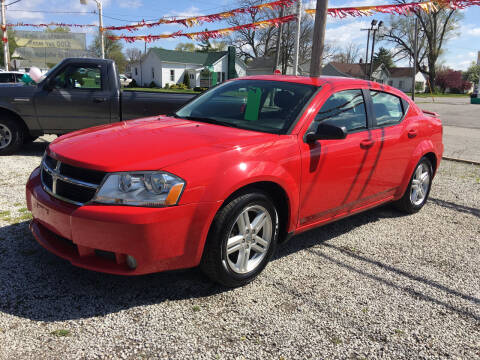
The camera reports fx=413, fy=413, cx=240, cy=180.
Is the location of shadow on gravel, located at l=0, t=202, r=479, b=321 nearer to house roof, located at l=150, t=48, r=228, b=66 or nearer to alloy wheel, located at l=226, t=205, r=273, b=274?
alloy wheel, located at l=226, t=205, r=273, b=274

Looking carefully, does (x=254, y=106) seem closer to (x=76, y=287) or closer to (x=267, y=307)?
(x=267, y=307)

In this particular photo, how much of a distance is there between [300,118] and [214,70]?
5735 cm

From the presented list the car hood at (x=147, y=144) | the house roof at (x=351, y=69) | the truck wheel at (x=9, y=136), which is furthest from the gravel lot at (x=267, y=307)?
the house roof at (x=351, y=69)

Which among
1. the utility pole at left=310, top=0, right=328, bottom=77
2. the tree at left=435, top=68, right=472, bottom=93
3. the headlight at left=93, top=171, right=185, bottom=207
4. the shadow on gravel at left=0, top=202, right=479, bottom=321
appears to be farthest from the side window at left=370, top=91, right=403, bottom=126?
the tree at left=435, top=68, right=472, bottom=93

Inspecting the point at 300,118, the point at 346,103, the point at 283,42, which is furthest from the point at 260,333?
the point at 283,42

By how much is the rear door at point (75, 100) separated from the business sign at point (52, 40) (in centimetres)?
5288

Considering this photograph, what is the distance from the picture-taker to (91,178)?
2.76 meters

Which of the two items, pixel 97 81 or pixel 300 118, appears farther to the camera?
pixel 97 81

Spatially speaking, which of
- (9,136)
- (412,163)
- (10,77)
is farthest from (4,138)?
(10,77)

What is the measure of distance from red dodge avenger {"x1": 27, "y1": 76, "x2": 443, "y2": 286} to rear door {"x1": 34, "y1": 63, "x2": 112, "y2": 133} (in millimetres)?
3930

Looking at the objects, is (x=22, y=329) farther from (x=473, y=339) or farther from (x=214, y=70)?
(x=214, y=70)

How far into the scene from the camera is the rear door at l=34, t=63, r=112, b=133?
7.51 m

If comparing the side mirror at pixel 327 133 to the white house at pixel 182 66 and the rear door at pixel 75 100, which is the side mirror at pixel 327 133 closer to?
the rear door at pixel 75 100

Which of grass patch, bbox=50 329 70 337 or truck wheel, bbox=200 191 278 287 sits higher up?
truck wheel, bbox=200 191 278 287
